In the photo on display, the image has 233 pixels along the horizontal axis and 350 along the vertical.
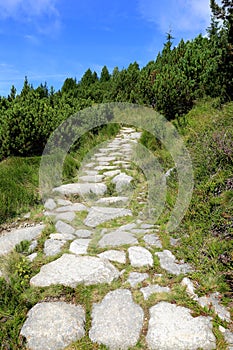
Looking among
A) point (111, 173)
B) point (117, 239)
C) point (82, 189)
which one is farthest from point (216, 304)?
point (111, 173)

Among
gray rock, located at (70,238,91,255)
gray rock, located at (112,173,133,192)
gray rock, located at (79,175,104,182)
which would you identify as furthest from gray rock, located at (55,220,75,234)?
gray rock, located at (79,175,104,182)

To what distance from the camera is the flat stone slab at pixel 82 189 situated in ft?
15.6

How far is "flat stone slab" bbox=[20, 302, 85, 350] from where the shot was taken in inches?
77.6

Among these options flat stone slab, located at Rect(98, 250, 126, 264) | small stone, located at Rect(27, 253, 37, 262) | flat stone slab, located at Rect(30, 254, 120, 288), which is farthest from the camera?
small stone, located at Rect(27, 253, 37, 262)

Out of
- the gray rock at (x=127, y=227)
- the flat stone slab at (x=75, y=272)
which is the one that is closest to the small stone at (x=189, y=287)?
the flat stone slab at (x=75, y=272)

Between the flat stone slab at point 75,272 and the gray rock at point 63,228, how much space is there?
690 mm

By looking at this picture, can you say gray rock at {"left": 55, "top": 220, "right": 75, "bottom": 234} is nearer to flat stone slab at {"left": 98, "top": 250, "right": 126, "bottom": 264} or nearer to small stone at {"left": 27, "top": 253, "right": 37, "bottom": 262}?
small stone at {"left": 27, "top": 253, "right": 37, "bottom": 262}

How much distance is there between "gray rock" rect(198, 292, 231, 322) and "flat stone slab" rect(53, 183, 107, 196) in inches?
105

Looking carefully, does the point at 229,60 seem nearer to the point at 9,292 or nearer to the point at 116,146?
the point at 116,146

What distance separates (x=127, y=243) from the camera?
3.12 m

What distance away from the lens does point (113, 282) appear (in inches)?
98.8

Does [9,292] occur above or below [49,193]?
below

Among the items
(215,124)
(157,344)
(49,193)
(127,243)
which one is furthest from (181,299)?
(215,124)

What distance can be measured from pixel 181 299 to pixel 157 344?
442 millimetres
